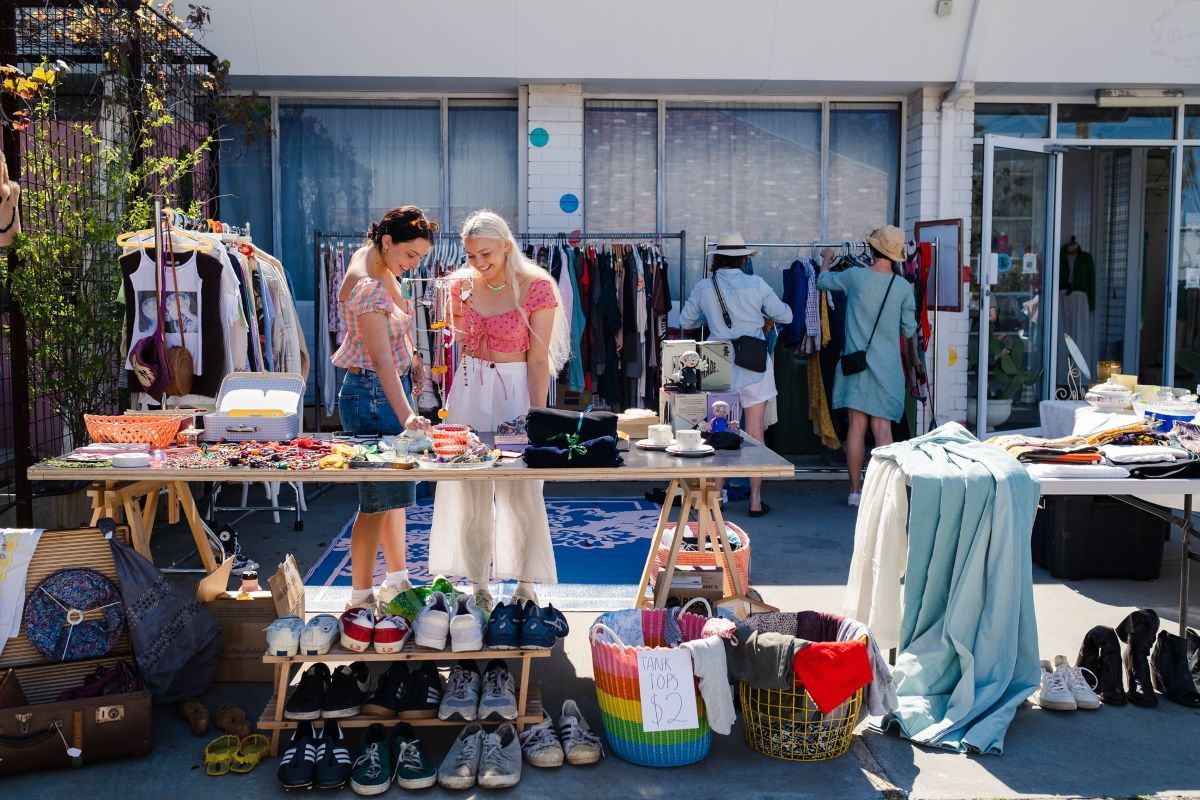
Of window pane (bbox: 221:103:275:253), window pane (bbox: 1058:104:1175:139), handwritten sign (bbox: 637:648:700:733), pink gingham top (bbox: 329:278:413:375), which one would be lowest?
handwritten sign (bbox: 637:648:700:733)

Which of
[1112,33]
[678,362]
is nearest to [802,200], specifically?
[1112,33]

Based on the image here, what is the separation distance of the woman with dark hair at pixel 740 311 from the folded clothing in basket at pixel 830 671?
3410mm

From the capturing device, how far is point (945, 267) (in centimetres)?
697

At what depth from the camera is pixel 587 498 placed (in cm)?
721

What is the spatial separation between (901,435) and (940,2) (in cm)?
296

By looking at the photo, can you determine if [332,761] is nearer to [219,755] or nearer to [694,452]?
[219,755]

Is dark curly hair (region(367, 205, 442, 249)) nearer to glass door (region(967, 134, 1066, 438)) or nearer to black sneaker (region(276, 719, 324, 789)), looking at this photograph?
black sneaker (region(276, 719, 324, 789))

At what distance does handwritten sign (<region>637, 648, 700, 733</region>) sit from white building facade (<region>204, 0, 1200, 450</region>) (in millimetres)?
4914

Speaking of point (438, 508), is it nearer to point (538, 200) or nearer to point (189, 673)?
point (189, 673)

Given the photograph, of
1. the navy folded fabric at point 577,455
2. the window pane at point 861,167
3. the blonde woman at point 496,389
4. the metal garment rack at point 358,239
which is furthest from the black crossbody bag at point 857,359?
the navy folded fabric at point 577,455

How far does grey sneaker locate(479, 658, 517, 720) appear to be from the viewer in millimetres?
3369

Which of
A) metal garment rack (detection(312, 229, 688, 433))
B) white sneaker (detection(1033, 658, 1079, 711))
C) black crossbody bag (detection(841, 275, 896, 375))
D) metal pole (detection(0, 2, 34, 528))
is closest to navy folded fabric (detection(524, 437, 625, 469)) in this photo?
white sneaker (detection(1033, 658, 1079, 711))

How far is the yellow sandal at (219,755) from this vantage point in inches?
126

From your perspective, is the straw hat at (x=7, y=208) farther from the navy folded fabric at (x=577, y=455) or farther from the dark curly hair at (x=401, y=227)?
the navy folded fabric at (x=577, y=455)
